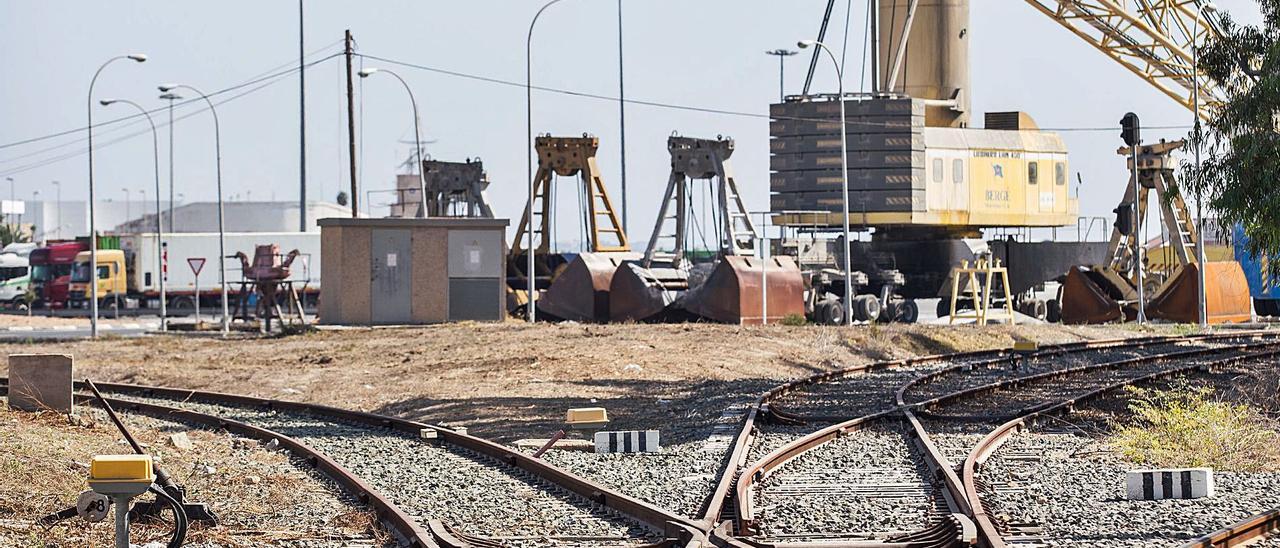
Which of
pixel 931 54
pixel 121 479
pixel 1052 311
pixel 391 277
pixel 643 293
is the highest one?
pixel 931 54

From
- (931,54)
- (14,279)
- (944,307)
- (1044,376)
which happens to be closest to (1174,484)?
(1044,376)

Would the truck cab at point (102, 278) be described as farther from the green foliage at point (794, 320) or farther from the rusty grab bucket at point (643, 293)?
the green foliage at point (794, 320)

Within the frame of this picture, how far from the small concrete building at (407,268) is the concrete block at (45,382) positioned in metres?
19.9

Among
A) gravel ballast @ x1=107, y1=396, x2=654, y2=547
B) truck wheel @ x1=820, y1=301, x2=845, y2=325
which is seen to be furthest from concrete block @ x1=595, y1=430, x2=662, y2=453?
truck wheel @ x1=820, y1=301, x2=845, y2=325

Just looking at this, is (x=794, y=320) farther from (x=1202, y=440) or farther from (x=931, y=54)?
(x=1202, y=440)

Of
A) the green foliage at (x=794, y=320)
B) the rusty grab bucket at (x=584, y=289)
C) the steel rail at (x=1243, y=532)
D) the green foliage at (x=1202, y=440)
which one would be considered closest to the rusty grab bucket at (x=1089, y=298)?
the green foliage at (x=794, y=320)

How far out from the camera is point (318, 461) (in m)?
13.6

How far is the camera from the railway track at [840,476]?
9.38 meters

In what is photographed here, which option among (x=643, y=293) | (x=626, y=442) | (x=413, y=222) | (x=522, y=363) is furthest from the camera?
(x=643, y=293)

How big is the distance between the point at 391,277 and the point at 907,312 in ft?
57.7

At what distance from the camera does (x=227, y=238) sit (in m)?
71.5

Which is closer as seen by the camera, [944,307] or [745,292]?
[745,292]

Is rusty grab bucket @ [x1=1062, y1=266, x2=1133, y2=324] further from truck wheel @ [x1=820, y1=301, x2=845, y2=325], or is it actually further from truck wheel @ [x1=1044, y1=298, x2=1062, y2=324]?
truck wheel @ [x1=820, y1=301, x2=845, y2=325]

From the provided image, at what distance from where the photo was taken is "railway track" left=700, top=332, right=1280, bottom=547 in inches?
369
